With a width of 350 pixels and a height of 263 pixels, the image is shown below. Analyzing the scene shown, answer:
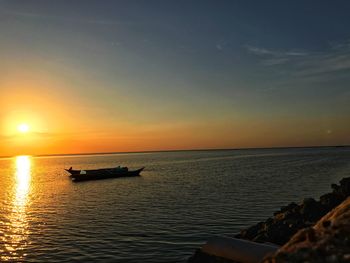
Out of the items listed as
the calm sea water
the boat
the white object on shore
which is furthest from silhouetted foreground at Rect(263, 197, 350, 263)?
the boat

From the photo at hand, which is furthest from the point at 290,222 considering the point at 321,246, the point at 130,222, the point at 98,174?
the point at 98,174

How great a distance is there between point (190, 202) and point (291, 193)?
16631mm

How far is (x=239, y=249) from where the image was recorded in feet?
51.6

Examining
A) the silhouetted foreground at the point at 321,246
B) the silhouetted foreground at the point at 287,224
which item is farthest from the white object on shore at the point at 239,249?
the silhouetted foreground at the point at 321,246

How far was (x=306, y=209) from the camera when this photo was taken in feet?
86.9

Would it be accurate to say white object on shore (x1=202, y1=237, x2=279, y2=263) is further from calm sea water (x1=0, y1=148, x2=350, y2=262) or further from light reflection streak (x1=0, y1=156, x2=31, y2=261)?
light reflection streak (x1=0, y1=156, x2=31, y2=261)

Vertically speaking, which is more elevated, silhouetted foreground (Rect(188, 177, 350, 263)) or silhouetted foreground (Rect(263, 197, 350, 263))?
silhouetted foreground (Rect(263, 197, 350, 263))

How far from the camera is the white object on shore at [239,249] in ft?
48.8

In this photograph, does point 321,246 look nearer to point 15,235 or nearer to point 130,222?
point 130,222

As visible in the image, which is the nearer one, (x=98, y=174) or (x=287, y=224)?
(x=287, y=224)

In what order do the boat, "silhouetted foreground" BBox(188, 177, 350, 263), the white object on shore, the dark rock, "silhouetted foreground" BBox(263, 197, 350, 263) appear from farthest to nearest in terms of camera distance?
1. the boat
2. the dark rock
3. "silhouetted foreground" BBox(188, 177, 350, 263)
4. the white object on shore
5. "silhouetted foreground" BBox(263, 197, 350, 263)

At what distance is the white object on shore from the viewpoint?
14.9 metres

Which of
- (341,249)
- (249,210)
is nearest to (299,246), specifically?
(341,249)

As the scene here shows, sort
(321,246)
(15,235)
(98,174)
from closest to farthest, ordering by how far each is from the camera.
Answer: (321,246) → (15,235) → (98,174)
